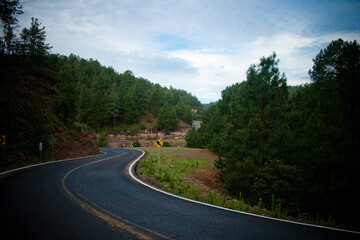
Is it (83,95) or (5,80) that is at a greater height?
(83,95)

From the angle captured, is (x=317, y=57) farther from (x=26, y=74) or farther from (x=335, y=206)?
(x=26, y=74)

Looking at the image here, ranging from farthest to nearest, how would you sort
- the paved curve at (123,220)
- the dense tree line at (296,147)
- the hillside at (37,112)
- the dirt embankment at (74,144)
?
1. the dirt embankment at (74,144)
2. the hillside at (37,112)
3. the dense tree line at (296,147)
4. the paved curve at (123,220)

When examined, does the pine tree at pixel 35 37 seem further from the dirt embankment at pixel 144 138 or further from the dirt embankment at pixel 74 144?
the dirt embankment at pixel 144 138

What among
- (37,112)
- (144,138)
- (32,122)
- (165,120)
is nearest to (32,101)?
(37,112)

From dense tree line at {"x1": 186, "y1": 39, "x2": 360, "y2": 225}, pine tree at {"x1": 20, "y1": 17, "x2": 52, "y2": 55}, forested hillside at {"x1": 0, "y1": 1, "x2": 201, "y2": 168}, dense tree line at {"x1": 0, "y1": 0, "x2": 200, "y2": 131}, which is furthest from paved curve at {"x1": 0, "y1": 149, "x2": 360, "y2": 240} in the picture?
pine tree at {"x1": 20, "y1": 17, "x2": 52, "y2": 55}

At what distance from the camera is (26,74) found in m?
22.6

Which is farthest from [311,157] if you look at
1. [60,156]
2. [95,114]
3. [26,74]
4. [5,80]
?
[95,114]

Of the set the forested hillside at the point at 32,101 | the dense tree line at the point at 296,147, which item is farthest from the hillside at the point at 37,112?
the dense tree line at the point at 296,147

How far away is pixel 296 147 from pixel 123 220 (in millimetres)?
10817

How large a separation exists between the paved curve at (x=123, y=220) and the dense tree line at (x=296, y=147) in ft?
13.7

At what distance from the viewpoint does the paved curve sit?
4.36m

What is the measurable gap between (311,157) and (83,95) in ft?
250

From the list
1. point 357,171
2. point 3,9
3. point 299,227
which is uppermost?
point 3,9

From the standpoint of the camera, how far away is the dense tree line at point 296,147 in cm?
764
